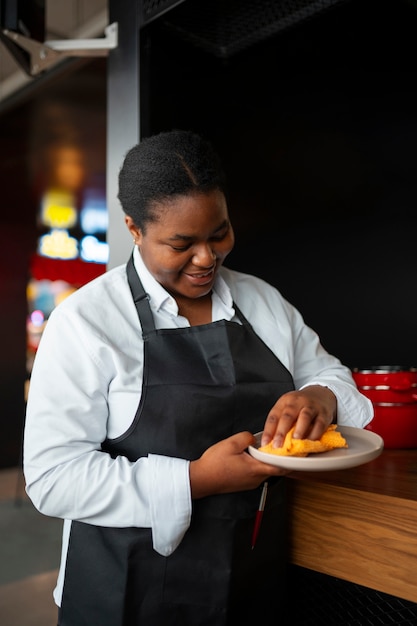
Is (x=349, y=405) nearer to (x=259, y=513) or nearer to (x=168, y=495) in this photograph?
(x=259, y=513)

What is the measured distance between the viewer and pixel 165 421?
110 centimetres

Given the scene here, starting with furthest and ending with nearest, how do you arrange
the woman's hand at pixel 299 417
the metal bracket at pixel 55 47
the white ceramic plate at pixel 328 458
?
the metal bracket at pixel 55 47 < the woman's hand at pixel 299 417 < the white ceramic plate at pixel 328 458

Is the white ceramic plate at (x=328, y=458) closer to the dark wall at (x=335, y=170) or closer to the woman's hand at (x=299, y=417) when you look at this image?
the woman's hand at (x=299, y=417)

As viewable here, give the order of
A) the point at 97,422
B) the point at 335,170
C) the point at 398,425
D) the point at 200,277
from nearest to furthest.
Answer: the point at 97,422 → the point at 200,277 → the point at 398,425 → the point at 335,170

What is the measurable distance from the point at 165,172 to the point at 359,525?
0.77 m

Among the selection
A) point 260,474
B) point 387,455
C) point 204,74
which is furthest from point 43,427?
point 204,74

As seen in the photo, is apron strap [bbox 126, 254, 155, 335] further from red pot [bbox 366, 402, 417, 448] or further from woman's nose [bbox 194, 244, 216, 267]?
red pot [bbox 366, 402, 417, 448]

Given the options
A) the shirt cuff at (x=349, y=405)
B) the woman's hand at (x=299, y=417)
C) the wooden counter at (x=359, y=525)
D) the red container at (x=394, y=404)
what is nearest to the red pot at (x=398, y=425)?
the red container at (x=394, y=404)

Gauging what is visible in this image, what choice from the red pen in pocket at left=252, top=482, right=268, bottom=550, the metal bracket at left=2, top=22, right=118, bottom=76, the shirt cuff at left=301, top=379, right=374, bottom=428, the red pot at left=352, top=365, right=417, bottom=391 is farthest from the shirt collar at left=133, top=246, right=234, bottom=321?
the metal bracket at left=2, top=22, right=118, bottom=76

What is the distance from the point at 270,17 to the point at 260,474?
145 centimetres

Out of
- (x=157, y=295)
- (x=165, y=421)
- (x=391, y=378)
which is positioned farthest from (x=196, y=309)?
(x=391, y=378)

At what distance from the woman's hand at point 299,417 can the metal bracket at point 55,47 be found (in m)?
1.13

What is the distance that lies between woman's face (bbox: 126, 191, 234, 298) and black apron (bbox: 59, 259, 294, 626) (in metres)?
0.08

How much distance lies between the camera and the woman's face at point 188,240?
1106 millimetres
